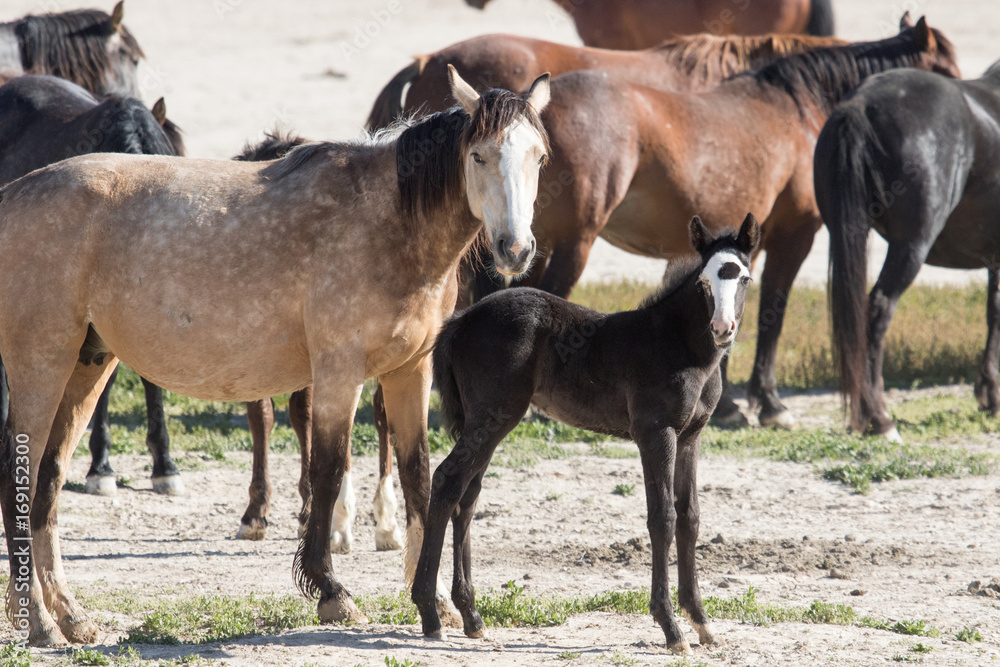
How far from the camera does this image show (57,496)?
4824mm

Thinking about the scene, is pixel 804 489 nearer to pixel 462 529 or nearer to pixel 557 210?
pixel 557 210

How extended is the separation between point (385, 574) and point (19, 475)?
1.95 meters

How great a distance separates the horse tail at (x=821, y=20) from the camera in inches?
526

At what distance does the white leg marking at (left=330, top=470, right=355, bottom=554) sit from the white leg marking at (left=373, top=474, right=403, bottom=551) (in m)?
0.17

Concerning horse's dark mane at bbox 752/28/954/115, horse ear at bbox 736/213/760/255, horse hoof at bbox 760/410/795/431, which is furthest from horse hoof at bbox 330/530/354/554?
horse's dark mane at bbox 752/28/954/115

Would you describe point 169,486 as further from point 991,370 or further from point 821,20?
point 821,20

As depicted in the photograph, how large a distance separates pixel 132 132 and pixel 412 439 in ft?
10.1

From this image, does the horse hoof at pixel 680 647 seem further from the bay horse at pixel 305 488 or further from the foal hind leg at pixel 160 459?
the foal hind leg at pixel 160 459

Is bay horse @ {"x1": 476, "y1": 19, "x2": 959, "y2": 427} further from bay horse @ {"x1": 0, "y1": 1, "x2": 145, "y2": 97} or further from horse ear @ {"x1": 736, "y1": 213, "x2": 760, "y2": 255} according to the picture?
bay horse @ {"x1": 0, "y1": 1, "x2": 145, "y2": 97}

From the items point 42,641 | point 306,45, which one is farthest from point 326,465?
point 306,45

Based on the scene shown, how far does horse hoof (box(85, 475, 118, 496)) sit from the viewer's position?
23.2 feet

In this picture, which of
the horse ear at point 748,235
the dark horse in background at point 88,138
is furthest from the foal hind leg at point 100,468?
the horse ear at point 748,235

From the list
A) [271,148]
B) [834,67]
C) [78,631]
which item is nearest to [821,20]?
[834,67]

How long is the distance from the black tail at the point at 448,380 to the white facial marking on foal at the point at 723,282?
3.67 feet
